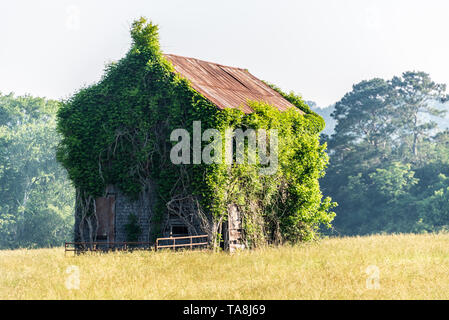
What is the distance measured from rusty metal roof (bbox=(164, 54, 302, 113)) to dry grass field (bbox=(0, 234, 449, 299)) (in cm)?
690

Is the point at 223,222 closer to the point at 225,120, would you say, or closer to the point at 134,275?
the point at 225,120

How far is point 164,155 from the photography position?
21891 millimetres

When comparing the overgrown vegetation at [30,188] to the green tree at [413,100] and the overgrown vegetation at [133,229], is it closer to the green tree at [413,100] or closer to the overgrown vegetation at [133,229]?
the overgrown vegetation at [133,229]

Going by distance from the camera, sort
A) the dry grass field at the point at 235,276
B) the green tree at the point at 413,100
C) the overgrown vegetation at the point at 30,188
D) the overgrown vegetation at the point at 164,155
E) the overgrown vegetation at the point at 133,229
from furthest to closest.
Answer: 1. the green tree at the point at 413,100
2. the overgrown vegetation at the point at 30,188
3. the overgrown vegetation at the point at 133,229
4. the overgrown vegetation at the point at 164,155
5. the dry grass field at the point at 235,276

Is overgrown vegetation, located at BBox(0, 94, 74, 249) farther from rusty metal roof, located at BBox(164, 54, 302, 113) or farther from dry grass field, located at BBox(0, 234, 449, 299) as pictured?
dry grass field, located at BBox(0, 234, 449, 299)

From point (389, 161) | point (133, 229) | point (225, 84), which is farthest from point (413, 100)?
point (133, 229)

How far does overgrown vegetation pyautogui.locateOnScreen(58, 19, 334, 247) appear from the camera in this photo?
21016 millimetres

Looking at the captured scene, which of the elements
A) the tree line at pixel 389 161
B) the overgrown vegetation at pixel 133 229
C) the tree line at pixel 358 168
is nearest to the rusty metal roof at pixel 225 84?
the overgrown vegetation at pixel 133 229

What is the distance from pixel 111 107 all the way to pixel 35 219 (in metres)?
29.4

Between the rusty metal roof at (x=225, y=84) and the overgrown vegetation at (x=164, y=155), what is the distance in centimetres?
95

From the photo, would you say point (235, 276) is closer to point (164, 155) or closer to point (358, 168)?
point (164, 155)

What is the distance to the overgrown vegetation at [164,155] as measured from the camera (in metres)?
21.0

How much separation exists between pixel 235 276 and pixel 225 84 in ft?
43.0
